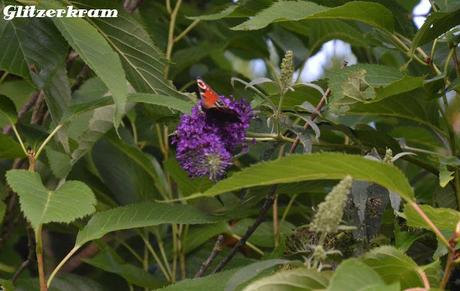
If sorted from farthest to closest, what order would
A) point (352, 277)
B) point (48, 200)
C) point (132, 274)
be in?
1. point (132, 274)
2. point (48, 200)
3. point (352, 277)

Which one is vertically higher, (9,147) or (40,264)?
(9,147)

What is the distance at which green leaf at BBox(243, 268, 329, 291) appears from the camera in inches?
42.3

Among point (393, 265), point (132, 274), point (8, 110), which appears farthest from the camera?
point (132, 274)

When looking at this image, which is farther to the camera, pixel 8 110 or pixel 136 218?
pixel 8 110

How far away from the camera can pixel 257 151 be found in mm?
2160

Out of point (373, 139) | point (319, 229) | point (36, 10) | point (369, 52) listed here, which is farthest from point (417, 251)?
point (369, 52)

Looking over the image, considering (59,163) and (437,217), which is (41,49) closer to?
(59,163)

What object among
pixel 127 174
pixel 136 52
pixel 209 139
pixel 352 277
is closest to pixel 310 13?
pixel 209 139

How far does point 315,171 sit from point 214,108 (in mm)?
369

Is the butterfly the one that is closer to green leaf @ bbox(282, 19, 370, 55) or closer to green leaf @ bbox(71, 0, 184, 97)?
green leaf @ bbox(71, 0, 184, 97)

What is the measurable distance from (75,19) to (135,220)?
363mm

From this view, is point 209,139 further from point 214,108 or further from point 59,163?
point 59,163

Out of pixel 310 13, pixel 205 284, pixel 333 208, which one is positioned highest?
pixel 310 13

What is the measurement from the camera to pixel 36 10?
170 centimetres
